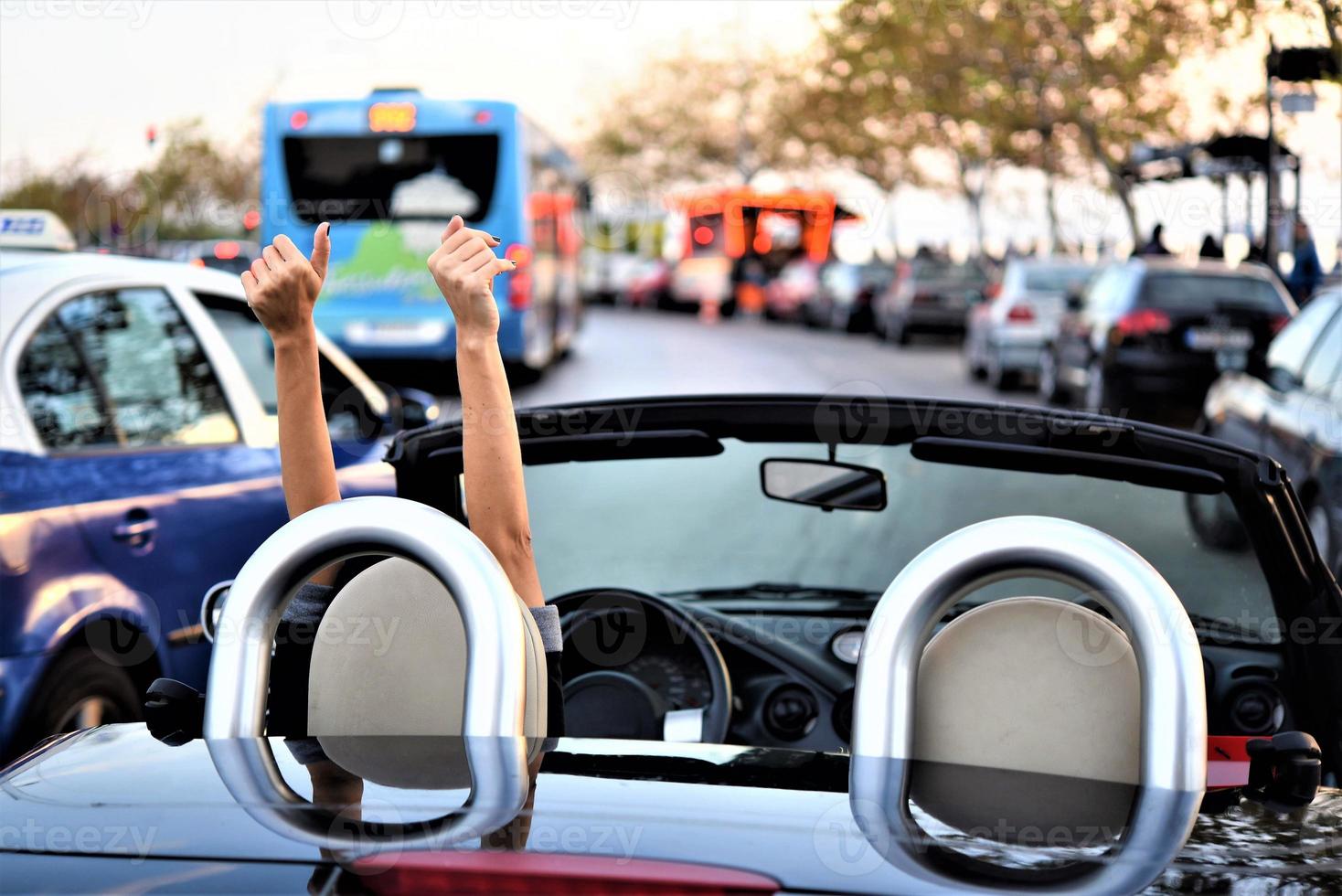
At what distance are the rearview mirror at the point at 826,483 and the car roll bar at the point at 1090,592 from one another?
44.8 inches

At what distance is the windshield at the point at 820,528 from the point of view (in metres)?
3.59

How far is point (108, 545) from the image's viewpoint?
4461mm

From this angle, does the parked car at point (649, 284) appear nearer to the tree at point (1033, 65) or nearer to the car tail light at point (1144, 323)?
the tree at point (1033, 65)

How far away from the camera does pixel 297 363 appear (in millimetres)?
2613

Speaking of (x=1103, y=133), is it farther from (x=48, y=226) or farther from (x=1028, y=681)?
(x=1028, y=681)

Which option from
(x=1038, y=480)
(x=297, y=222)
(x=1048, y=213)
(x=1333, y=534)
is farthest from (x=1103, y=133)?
(x=1038, y=480)

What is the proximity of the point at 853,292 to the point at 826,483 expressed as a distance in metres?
33.1

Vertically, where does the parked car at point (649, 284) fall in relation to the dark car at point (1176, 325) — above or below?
below

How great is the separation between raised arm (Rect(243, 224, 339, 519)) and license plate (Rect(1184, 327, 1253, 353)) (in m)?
13.2

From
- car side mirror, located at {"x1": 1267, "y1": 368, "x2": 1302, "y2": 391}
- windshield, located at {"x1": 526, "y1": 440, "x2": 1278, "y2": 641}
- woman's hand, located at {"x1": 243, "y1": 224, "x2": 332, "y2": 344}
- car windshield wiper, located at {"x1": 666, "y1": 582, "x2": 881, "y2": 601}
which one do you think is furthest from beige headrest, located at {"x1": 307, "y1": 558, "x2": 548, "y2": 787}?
car side mirror, located at {"x1": 1267, "y1": 368, "x2": 1302, "y2": 391}

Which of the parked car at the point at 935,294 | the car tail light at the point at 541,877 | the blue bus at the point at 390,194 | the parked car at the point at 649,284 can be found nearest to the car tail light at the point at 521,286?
the blue bus at the point at 390,194

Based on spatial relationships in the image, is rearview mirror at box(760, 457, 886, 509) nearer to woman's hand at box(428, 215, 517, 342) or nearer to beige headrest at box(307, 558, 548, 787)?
woman's hand at box(428, 215, 517, 342)

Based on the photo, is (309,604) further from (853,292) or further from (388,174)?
(853,292)

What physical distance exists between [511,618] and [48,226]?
3922mm
